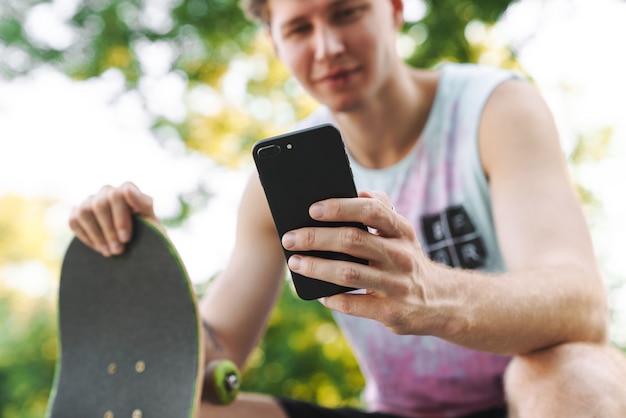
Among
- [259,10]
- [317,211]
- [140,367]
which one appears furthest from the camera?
[259,10]

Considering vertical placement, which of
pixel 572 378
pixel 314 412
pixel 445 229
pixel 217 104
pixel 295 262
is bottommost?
pixel 314 412

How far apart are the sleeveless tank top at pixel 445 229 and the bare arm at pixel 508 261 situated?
8 centimetres

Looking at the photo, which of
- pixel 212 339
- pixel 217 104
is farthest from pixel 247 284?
pixel 217 104

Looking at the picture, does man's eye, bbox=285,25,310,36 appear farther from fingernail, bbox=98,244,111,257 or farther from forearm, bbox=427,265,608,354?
forearm, bbox=427,265,608,354

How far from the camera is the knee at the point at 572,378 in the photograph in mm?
942

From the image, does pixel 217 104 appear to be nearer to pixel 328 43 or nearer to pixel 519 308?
pixel 328 43

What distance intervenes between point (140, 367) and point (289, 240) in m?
0.60

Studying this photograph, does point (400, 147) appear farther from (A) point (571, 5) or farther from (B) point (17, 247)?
(B) point (17, 247)

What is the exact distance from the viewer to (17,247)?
6645mm

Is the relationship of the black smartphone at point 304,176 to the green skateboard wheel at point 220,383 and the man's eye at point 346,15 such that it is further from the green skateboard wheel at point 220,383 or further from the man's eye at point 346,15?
the man's eye at point 346,15

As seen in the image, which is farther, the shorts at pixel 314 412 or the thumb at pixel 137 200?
the shorts at pixel 314 412

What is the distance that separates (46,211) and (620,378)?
20.8ft

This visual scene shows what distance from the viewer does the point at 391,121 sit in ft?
5.43

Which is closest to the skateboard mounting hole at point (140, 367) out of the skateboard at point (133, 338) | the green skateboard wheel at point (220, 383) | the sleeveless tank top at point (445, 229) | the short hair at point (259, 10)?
the skateboard at point (133, 338)
